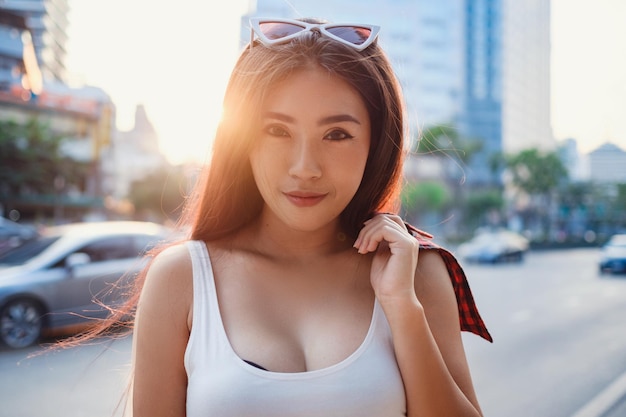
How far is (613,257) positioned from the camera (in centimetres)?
488

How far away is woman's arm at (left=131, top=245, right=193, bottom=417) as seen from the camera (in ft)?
3.81

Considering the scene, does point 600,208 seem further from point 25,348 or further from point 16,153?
point 16,153

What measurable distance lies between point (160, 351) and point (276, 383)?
0.89ft

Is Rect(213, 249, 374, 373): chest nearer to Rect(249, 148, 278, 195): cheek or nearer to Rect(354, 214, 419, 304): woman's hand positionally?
Rect(354, 214, 419, 304): woman's hand

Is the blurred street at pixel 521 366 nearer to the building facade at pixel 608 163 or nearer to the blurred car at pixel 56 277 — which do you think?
the blurred car at pixel 56 277

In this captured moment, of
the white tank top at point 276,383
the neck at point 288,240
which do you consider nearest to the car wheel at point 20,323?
the neck at point 288,240

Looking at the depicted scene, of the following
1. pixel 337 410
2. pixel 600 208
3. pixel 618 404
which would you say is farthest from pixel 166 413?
pixel 600 208

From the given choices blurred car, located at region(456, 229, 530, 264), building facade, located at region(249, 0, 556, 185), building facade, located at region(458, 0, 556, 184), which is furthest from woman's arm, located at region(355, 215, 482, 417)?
building facade, located at region(458, 0, 556, 184)

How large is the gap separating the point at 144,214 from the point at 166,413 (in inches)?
1816

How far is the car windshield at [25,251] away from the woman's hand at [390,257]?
575cm

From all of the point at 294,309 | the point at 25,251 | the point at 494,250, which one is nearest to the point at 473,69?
the point at 494,250

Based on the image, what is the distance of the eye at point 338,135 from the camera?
4.04 feet

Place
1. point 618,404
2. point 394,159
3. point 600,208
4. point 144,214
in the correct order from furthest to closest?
point 144,214 < point 600,208 < point 618,404 < point 394,159

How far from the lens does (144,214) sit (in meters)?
45.2
